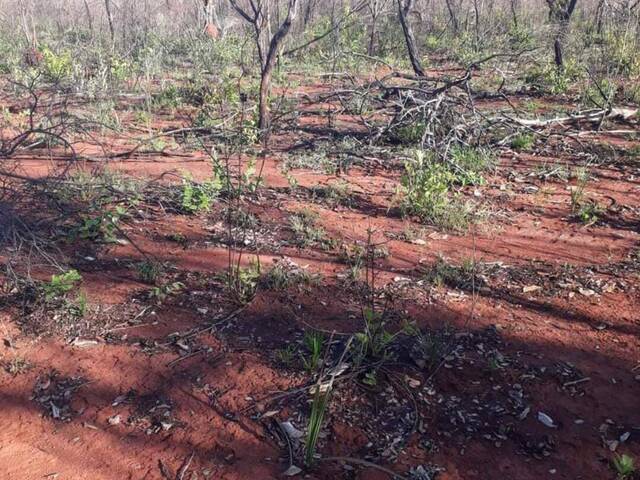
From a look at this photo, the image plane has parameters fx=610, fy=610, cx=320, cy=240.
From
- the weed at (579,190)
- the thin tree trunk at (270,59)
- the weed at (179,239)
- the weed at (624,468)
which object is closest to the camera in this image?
the weed at (624,468)

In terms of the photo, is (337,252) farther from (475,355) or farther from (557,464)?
(557,464)

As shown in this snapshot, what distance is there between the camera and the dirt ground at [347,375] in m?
2.45

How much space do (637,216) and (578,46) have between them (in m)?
8.46

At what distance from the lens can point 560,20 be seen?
455 inches

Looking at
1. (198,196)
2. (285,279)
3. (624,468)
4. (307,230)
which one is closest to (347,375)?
(285,279)

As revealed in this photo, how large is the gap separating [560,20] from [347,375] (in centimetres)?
1092

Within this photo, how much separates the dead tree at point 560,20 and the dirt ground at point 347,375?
734 centimetres

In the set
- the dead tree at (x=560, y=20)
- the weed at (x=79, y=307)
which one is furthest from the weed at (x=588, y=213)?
the dead tree at (x=560, y=20)

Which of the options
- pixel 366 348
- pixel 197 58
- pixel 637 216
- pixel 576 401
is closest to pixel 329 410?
pixel 366 348

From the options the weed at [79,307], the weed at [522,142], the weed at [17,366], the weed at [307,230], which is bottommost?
the weed at [17,366]

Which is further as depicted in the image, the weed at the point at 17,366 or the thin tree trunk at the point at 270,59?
the thin tree trunk at the point at 270,59

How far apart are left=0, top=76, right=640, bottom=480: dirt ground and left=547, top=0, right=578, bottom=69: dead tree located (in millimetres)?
7342

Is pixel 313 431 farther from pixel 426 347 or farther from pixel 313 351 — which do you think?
pixel 426 347

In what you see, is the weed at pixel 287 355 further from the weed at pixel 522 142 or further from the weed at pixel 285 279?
the weed at pixel 522 142
